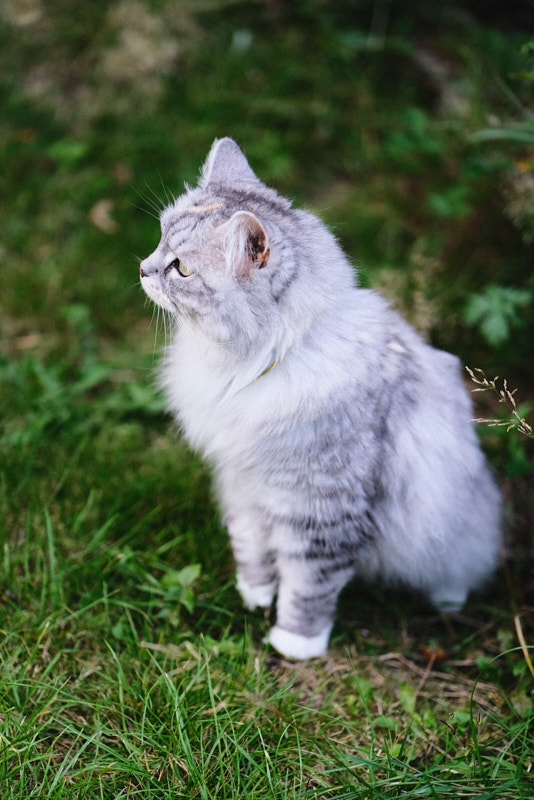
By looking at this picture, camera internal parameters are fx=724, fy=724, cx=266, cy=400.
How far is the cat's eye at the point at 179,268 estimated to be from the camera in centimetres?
197

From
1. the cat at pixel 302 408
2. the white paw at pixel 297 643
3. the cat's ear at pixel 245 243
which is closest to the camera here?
the cat's ear at pixel 245 243

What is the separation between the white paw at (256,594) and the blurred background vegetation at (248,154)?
31.0 inches

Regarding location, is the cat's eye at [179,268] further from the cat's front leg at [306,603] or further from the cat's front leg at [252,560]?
the cat's front leg at [306,603]

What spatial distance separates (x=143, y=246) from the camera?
3734 mm

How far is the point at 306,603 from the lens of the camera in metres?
2.26

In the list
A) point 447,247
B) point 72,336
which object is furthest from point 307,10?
point 72,336

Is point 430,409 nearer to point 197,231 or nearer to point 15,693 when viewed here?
point 197,231

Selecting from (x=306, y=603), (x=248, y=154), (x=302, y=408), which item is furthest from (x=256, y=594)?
(x=248, y=154)

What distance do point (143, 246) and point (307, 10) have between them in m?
1.72

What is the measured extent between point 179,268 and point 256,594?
1137 mm

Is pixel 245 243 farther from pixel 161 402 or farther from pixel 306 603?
pixel 161 402

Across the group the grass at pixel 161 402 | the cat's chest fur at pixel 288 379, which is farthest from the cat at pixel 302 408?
the grass at pixel 161 402

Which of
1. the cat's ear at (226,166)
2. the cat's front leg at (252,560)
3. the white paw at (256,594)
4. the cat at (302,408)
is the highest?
the cat's ear at (226,166)

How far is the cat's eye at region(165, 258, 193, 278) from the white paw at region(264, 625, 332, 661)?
1.19 metres
